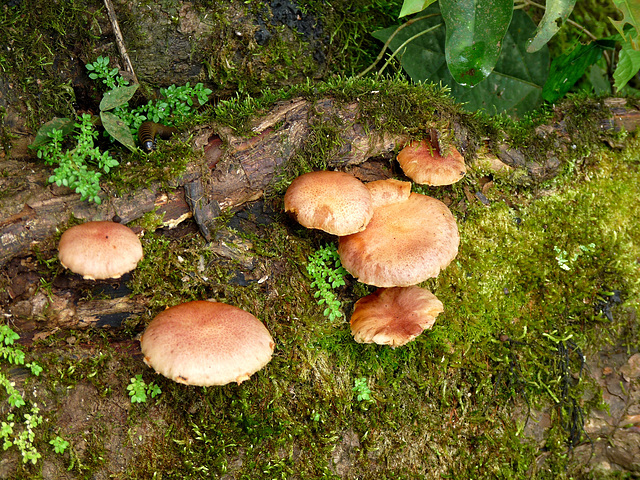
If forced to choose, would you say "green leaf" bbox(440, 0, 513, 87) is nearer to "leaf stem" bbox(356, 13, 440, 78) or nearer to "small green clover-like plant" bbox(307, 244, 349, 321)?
"leaf stem" bbox(356, 13, 440, 78)

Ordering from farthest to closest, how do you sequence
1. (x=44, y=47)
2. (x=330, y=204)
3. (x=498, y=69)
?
(x=498, y=69)
(x=44, y=47)
(x=330, y=204)

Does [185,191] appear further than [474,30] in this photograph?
No

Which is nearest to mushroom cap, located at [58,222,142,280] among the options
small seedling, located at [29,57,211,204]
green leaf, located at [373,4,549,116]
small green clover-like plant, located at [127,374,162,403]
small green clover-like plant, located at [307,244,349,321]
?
small seedling, located at [29,57,211,204]

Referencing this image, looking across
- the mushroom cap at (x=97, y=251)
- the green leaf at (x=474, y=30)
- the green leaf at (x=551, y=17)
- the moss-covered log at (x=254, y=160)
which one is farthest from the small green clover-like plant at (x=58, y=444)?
the green leaf at (x=551, y=17)

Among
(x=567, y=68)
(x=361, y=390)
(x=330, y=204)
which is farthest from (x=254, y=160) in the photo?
(x=567, y=68)

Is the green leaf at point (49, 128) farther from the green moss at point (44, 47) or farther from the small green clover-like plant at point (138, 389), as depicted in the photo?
the small green clover-like plant at point (138, 389)

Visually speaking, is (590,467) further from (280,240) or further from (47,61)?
Result: (47,61)

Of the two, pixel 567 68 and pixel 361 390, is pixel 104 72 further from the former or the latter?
pixel 567 68
